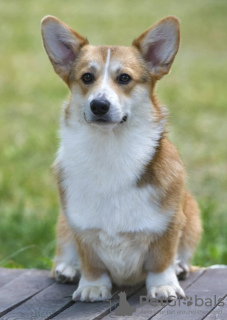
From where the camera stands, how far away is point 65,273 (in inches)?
154

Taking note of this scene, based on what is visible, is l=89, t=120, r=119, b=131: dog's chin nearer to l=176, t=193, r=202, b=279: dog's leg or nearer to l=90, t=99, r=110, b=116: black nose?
l=90, t=99, r=110, b=116: black nose

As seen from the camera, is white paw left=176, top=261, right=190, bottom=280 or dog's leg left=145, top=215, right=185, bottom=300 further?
white paw left=176, top=261, right=190, bottom=280

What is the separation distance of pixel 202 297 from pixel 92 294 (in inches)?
22.4

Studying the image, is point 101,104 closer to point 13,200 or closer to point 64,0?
point 13,200

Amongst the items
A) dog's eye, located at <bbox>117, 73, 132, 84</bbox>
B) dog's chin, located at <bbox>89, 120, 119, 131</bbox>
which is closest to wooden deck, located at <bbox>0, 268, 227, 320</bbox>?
dog's chin, located at <bbox>89, 120, 119, 131</bbox>

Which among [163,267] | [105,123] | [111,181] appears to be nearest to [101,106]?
[105,123]

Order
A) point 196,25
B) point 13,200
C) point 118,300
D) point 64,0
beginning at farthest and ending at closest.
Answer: point 64,0
point 196,25
point 13,200
point 118,300

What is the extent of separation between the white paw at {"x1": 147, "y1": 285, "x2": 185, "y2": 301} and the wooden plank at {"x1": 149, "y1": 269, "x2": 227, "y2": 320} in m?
0.05

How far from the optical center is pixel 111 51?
3.57 m

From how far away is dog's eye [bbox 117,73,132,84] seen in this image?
11.5 feet

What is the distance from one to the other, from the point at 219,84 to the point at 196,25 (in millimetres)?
3318

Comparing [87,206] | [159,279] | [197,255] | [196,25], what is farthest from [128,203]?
[196,25]

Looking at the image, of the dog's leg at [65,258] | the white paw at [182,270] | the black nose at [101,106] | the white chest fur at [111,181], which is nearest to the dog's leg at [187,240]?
the white paw at [182,270]

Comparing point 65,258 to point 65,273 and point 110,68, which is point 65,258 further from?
point 110,68
